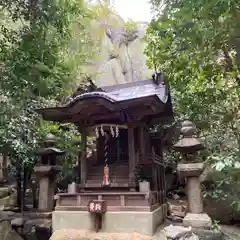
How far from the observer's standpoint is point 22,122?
7641mm

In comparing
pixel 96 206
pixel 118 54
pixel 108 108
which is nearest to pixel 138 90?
pixel 108 108

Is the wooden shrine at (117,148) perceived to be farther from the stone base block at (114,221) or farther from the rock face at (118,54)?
the rock face at (118,54)

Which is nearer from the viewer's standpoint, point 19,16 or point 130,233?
point 130,233

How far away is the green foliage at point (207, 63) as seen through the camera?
4.79m

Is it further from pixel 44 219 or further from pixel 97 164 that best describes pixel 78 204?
pixel 97 164

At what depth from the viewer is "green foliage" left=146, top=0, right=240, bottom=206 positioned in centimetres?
479

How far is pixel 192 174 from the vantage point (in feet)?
21.8

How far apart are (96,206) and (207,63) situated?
16.8ft

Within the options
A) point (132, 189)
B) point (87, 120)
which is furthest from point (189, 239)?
point (87, 120)

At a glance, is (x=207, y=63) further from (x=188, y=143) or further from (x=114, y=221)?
(x=114, y=221)

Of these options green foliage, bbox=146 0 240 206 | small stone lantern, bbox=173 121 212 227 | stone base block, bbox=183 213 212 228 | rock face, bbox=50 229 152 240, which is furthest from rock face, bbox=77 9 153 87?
stone base block, bbox=183 213 212 228

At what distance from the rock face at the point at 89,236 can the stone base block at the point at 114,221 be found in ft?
0.77

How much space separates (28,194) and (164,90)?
8.38 meters

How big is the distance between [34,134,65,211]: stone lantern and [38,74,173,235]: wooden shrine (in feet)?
3.22
